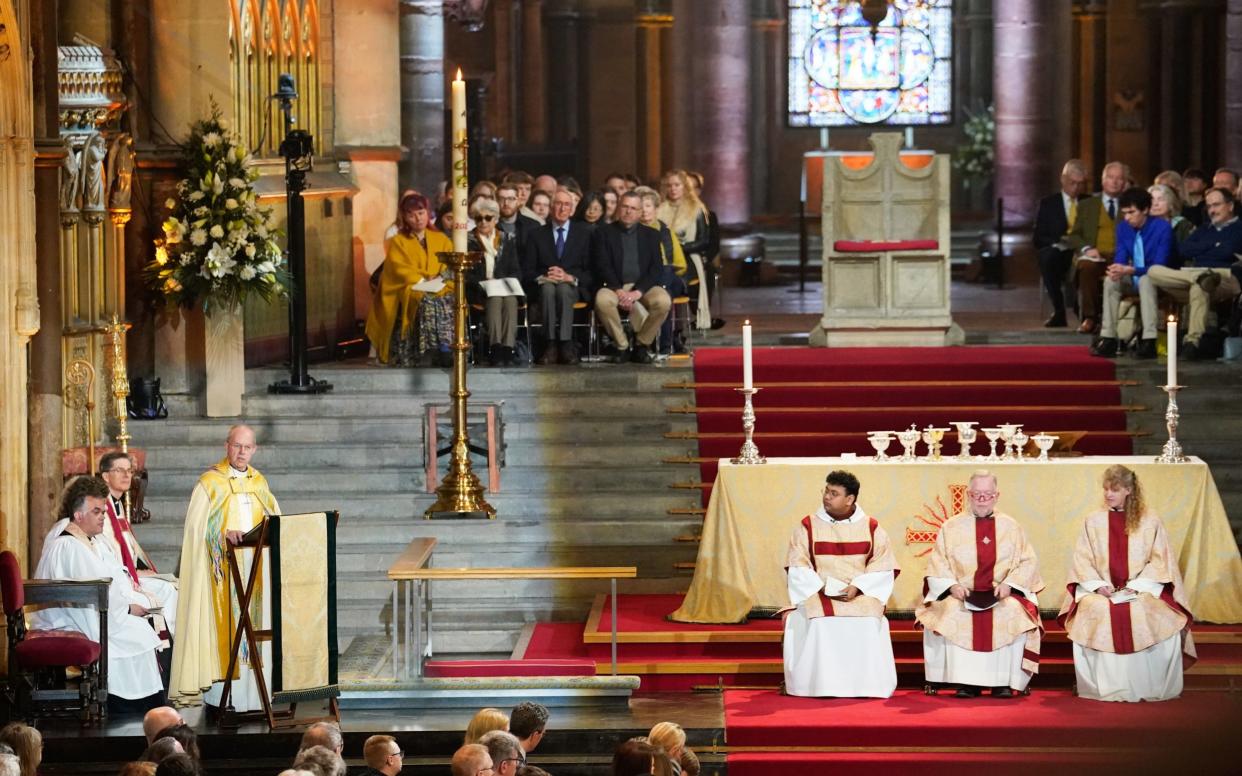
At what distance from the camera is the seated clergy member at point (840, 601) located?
8141 mm

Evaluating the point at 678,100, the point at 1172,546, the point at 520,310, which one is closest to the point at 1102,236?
the point at 520,310

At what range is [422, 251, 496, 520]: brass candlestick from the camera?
9.85 m

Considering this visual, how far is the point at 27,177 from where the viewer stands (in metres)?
9.20

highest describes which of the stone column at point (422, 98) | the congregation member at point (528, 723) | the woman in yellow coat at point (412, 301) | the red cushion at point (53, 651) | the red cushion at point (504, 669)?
the stone column at point (422, 98)

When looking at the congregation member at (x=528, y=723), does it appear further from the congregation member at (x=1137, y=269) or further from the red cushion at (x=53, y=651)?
the congregation member at (x=1137, y=269)

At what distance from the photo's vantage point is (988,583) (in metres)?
8.12

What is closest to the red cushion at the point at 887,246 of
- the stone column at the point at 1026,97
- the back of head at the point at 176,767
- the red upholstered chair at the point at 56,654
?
the red upholstered chair at the point at 56,654

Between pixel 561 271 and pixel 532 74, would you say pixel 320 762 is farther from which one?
pixel 532 74

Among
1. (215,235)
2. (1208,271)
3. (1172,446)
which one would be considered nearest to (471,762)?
(1172,446)

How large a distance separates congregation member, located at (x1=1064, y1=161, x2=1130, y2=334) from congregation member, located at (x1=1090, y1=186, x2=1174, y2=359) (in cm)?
107

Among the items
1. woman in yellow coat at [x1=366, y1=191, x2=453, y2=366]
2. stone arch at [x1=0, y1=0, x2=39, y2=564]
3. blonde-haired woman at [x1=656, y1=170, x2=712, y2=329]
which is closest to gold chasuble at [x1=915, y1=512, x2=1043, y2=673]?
stone arch at [x1=0, y1=0, x2=39, y2=564]

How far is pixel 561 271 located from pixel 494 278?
1.52 feet

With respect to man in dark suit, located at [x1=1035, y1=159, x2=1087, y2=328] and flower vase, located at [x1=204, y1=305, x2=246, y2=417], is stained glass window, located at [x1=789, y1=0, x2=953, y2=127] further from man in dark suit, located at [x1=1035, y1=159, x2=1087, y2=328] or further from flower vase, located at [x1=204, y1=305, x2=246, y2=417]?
flower vase, located at [x1=204, y1=305, x2=246, y2=417]

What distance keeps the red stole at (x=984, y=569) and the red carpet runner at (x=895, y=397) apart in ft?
8.53
